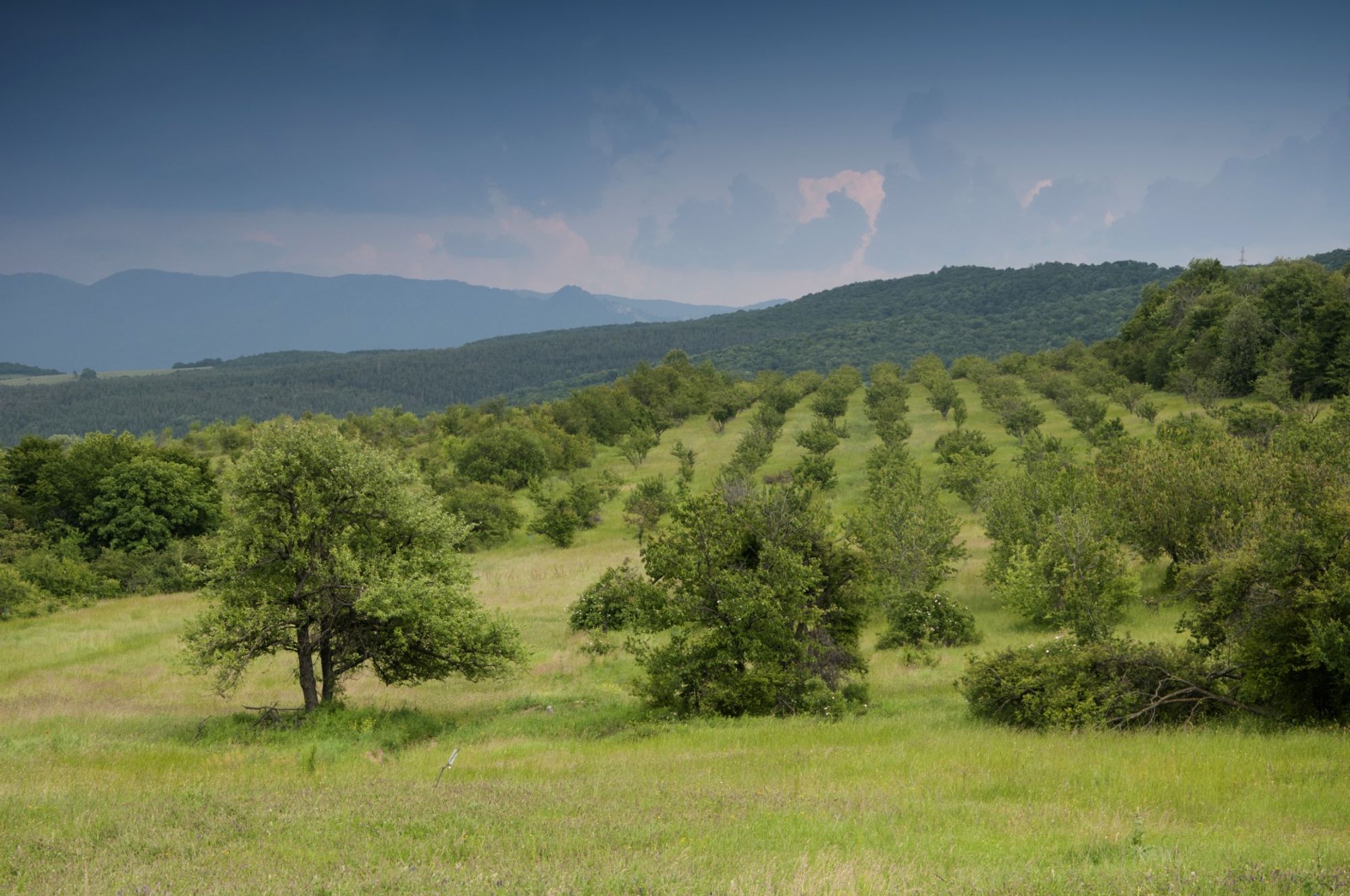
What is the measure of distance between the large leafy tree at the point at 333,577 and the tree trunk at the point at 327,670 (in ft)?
0.14

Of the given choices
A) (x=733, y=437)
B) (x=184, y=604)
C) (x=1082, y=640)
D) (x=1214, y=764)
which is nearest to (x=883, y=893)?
(x=1214, y=764)

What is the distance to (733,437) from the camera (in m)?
104

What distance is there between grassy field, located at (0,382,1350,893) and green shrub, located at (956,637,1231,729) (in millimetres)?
875

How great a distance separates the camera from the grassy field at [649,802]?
742 cm

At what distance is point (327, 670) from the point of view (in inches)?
885

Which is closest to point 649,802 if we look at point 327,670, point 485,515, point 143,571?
point 327,670

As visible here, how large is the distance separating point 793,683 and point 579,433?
93747 millimetres

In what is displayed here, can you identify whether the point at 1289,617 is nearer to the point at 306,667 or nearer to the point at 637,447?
the point at 306,667

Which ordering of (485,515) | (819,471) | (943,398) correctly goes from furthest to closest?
1. (943,398)
2. (819,471)
3. (485,515)

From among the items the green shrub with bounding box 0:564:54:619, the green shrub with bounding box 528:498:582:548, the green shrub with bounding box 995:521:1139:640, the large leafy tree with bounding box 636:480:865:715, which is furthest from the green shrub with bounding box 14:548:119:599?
the green shrub with bounding box 995:521:1139:640

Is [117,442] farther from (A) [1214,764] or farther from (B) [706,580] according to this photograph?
(A) [1214,764]

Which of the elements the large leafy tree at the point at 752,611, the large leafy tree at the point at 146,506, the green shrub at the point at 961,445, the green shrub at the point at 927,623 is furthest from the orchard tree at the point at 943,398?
the large leafy tree at the point at 752,611

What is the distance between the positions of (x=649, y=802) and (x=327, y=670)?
49.3 feet

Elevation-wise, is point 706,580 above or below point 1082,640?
above
